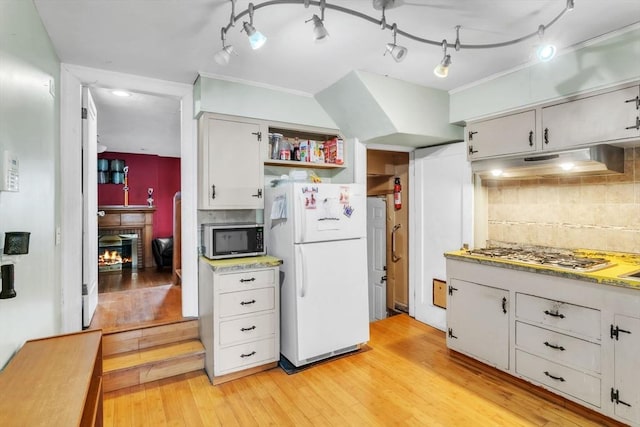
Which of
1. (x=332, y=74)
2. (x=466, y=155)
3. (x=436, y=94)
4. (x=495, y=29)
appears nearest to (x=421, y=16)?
(x=495, y=29)

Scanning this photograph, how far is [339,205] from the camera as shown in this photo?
2967mm

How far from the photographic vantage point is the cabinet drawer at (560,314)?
2102 millimetres

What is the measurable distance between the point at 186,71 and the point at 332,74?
1202mm

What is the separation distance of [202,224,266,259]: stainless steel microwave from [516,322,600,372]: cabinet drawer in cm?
215

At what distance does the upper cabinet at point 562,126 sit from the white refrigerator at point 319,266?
1.21 m

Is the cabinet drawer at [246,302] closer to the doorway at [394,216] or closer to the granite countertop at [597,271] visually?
the granite countertop at [597,271]

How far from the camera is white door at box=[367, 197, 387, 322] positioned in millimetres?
4500

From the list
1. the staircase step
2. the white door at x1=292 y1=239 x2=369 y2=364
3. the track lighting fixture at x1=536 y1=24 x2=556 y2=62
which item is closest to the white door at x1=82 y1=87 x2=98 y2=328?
the staircase step

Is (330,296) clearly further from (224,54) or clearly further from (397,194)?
(224,54)

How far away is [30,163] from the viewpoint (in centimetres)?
175

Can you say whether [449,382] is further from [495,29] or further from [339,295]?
[495,29]

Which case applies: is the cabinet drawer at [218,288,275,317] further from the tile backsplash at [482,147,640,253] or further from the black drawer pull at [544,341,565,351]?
the tile backsplash at [482,147,640,253]

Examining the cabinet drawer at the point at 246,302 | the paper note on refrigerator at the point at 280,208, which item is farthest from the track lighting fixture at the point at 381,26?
the cabinet drawer at the point at 246,302

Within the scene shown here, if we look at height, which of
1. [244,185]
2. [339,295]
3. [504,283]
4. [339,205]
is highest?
[244,185]
